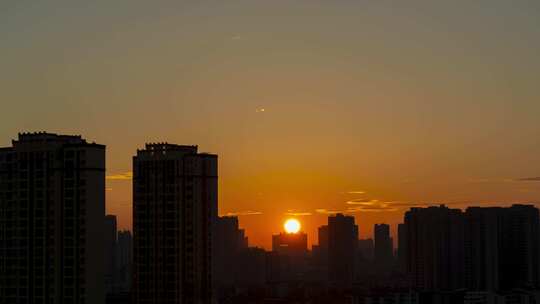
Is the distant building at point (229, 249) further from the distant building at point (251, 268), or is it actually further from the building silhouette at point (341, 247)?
the building silhouette at point (341, 247)

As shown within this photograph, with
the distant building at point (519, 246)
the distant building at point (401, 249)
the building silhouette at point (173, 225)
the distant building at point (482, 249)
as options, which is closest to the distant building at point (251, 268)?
the distant building at point (401, 249)

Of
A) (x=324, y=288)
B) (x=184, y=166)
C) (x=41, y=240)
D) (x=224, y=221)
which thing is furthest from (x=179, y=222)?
(x=224, y=221)

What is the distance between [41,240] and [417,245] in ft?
350

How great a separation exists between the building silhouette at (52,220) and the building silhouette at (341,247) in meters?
130

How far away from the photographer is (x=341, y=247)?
185 m

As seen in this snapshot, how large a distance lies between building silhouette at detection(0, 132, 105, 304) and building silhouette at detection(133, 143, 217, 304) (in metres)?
13.8

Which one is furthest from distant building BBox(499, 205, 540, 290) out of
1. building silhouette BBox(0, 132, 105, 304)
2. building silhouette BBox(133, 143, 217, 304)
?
building silhouette BBox(0, 132, 105, 304)

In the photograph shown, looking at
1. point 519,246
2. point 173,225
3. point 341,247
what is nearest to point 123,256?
point 341,247

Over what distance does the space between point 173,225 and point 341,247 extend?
121605 mm

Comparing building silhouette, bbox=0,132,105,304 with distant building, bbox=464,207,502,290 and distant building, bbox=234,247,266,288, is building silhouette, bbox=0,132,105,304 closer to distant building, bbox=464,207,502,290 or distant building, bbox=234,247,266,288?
distant building, bbox=464,207,502,290

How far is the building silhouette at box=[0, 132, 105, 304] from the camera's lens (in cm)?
5034

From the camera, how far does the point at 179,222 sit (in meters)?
65.2

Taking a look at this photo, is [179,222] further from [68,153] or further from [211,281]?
[68,153]

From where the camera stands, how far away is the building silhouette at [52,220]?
50.3 m
